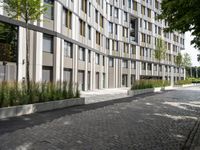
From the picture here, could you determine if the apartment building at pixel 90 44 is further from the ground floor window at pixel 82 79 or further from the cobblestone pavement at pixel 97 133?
the cobblestone pavement at pixel 97 133

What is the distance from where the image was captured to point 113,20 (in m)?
45.2

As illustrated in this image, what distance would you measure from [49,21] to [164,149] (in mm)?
19334

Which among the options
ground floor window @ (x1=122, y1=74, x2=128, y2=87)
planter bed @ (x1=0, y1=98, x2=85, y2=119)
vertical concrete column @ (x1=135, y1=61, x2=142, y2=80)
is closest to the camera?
planter bed @ (x1=0, y1=98, x2=85, y2=119)

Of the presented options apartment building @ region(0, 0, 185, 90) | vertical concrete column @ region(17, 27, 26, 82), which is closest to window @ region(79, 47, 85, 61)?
apartment building @ region(0, 0, 185, 90)

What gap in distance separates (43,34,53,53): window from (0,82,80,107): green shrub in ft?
27.1

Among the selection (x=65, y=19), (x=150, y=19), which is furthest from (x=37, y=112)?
(x=150, y=19)

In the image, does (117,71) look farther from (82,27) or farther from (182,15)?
(182,15)

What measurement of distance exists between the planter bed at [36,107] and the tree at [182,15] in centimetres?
696

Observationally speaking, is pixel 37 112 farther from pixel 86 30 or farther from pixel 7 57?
pixel 86 30

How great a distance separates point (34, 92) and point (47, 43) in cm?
1132

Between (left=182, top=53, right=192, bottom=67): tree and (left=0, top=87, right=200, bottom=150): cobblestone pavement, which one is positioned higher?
(left=182, top=53, right=192, bottom=67): tree

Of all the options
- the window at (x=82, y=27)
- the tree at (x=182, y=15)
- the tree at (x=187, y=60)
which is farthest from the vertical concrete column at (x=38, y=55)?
the tree at (x=187, y=60)

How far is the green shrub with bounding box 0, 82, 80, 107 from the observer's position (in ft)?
37.5

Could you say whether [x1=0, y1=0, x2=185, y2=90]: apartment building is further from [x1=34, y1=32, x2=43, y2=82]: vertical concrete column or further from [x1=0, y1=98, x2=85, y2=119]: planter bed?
[x1=0, y1=98, x2=85, y2=119]: planter bed
